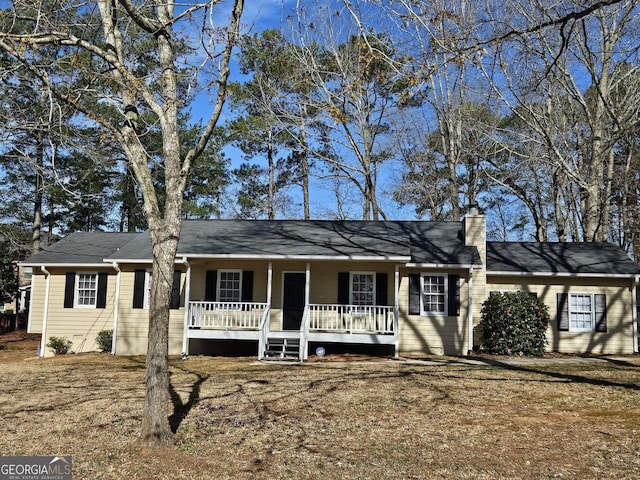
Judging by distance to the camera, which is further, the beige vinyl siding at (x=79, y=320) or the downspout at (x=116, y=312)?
the beige vinyl siding at (x=79, y=320)

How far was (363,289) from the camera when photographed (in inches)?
653

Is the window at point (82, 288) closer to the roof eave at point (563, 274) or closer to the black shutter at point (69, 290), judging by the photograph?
the black shutter at point (69, 290)

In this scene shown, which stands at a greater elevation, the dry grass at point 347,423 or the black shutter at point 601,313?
the black shutter at point 601,313

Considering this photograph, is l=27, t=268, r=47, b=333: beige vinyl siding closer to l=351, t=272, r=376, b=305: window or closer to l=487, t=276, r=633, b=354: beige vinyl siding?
l=351, t=272, r=376, b=305: window

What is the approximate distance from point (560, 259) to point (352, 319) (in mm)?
7489

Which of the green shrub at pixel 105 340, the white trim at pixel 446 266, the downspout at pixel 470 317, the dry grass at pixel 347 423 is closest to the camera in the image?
the dry grass at pixel 347 423

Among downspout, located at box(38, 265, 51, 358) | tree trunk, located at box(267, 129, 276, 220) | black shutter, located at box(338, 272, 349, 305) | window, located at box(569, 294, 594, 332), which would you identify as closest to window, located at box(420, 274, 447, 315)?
black shutter, located at box(338, 272, 349, 305)

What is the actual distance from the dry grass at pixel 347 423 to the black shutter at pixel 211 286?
410cm

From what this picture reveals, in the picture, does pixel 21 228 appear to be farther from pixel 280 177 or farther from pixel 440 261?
pixel 440 261

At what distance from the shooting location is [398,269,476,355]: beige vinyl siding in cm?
1622

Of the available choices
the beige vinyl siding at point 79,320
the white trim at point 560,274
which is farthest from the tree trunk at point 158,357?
the white trim at point 560,274

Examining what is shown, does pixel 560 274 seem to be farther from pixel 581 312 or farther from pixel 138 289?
pixel 138 289

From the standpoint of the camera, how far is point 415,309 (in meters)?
16.4

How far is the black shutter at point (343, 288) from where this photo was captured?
16.5 metres
